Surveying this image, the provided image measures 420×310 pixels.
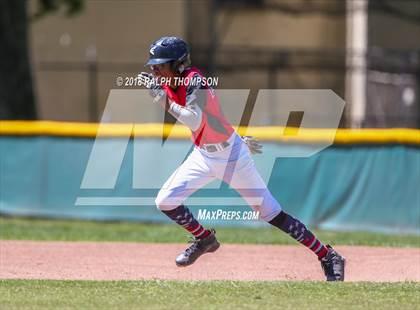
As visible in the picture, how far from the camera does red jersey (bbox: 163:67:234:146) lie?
8.51 meters

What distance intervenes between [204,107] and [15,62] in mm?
11957

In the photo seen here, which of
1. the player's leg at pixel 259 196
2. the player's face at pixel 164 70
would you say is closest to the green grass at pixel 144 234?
the player's leg at pixel 259 196

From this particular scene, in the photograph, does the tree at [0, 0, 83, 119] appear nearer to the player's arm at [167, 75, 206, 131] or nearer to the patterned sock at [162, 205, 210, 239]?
the patterned sock at [162, 205, 210, 239]

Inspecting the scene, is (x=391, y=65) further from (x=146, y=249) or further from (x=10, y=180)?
(x=146, y=249)

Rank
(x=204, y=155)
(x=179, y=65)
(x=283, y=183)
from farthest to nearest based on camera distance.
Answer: (x=283, y=183)
(x=204, y=155)
(x=179, y=65)

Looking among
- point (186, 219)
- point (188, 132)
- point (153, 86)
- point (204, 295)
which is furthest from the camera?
point (188, 132)

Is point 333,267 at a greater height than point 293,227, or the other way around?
point 293,227

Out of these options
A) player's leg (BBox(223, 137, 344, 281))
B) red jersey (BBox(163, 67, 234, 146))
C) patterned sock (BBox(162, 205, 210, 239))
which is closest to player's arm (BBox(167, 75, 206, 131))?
red jersey (BBox(163, 67, 234, 146))

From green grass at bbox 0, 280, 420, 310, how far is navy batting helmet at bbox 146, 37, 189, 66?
1902mm

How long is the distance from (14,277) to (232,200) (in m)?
5.75

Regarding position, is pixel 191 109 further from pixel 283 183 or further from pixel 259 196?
pixel 283 183

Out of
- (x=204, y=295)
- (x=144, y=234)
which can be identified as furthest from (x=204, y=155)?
(x=144, y=234)

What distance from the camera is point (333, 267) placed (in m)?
8.93

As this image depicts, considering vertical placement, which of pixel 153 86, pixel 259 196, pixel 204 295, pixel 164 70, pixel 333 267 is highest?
pixel 164 70
